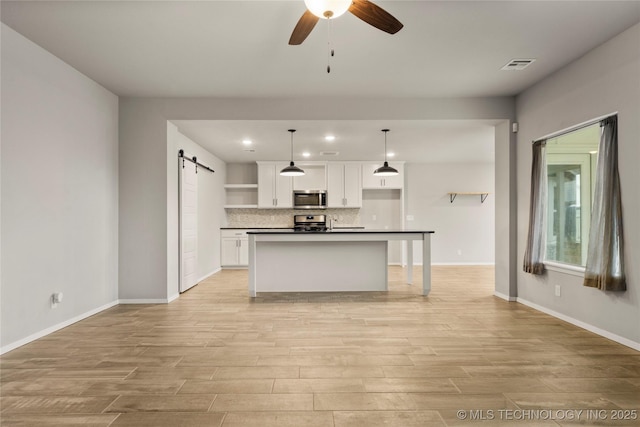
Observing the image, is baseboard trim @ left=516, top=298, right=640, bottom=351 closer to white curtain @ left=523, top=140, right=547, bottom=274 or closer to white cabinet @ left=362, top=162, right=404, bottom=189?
white curtain @ left=523, top=140, right=547, bottom=274

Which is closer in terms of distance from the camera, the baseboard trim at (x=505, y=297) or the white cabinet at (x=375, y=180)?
the baseboard trim at (x=505, y=297)

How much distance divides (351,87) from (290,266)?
8.92ft

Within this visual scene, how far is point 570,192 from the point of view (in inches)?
154

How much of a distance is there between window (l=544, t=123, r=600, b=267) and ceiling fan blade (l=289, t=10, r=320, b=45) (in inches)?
119

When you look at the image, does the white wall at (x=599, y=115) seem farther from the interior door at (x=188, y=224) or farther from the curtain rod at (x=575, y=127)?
the interior door at (x=188, y=224)

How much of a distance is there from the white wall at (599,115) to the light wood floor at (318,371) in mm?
227

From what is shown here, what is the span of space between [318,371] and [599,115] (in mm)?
3485

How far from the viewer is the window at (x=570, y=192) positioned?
3623mm

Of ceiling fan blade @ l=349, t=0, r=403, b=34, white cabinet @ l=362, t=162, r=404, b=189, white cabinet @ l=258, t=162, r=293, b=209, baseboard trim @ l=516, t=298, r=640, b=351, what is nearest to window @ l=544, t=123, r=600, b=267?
baseboard trim @ l=516, t=298, r=640, b=351

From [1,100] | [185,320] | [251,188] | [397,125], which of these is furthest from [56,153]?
[251,188]

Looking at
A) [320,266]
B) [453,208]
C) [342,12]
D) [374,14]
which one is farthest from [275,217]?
[342,12]

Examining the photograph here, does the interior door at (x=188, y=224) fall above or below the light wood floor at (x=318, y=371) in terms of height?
above

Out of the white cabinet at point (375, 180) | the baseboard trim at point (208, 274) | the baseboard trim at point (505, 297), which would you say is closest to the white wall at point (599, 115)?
the baseboard trim at point (505, 297)

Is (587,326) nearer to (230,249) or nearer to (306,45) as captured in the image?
(306,45)
